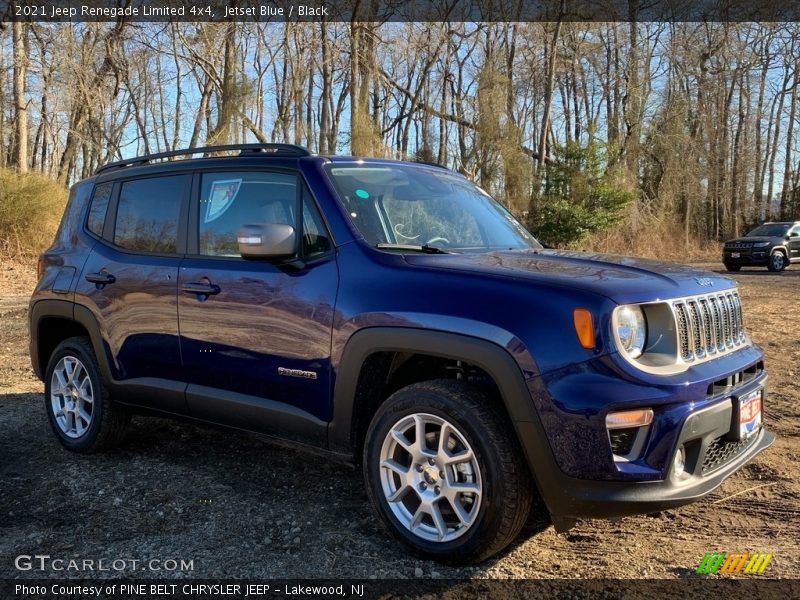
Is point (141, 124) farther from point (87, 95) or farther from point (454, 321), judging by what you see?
point (454, 321)

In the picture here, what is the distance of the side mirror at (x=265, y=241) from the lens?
10.9ft

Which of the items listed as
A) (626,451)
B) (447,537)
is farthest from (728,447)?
(447,537)

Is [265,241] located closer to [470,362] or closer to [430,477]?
[470,362]

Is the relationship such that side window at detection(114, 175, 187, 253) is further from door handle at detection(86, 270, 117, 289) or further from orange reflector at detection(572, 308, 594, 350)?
orange reflector at detection(572, 308, 594, 350)

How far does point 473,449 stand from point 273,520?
4.26 ft

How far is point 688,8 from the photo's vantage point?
39.9 meters

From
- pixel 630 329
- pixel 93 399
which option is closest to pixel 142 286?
pixel 93 399

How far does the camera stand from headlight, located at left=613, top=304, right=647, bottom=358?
269 cm

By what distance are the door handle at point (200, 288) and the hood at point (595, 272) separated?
119 centimetres

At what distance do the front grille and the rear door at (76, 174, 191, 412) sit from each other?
2.81m

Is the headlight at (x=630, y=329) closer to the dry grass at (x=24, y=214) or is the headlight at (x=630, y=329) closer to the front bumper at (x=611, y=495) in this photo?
the front bumper at (x=611, y=495)

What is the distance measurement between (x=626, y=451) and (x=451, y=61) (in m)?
36.2

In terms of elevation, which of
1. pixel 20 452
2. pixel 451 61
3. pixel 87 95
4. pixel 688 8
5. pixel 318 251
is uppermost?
pixel 688 8

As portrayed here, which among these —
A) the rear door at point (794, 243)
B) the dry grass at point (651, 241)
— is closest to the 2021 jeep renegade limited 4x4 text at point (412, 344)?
the rear door at point (794, 243)
